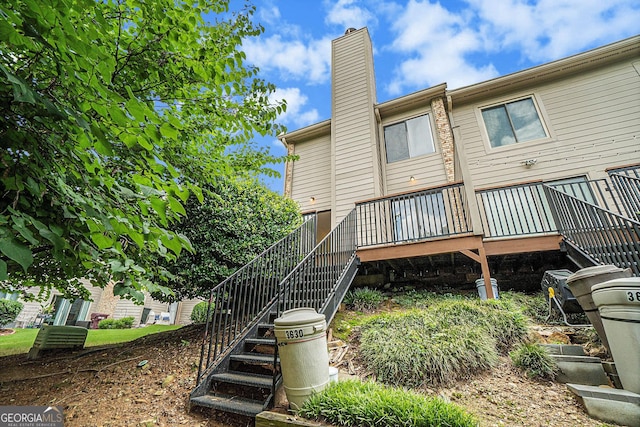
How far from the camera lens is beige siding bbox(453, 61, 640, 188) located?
6.74 meters

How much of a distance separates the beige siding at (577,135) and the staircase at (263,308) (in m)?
4.48

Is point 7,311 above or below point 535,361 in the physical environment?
above

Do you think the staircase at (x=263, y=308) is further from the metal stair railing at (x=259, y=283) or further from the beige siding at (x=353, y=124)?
the beige siding at (x=353, y=124)

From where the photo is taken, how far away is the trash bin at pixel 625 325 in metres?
2.23

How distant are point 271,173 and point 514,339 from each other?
461 cm

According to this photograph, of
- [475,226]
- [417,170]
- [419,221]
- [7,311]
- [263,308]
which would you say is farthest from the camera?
[7,311]

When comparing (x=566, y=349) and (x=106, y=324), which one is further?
(x=106, y=324)

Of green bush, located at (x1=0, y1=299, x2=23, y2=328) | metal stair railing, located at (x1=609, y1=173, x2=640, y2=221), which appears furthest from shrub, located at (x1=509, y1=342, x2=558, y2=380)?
green bush, located at (x1=0, y1=299, x2=23, y2=328)

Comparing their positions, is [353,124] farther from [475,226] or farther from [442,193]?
[475,226]

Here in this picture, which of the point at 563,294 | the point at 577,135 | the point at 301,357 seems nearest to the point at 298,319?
the point at 301,357

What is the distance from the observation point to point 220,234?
4.91 meters

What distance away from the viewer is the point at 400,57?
41.5 m

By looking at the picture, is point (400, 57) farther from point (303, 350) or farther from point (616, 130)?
point (303, 350)

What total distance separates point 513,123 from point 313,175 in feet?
20.4
